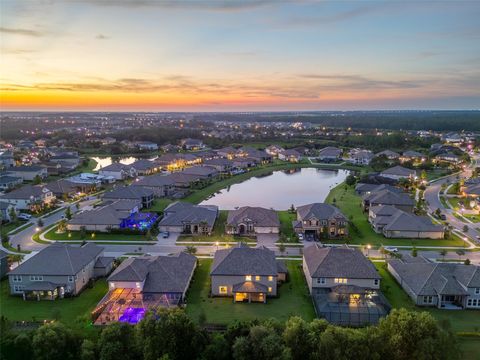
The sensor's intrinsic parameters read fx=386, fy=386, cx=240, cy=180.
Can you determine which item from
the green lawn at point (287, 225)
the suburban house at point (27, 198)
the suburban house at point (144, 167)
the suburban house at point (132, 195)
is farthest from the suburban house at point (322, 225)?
the suburban house at point (144, 167)

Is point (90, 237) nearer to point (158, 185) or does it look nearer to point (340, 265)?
point (158, 185)

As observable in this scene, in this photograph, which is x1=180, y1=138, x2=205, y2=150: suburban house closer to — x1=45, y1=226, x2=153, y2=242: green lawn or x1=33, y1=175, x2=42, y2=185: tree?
x1=33, y1=175, x2=42, y2=185: tree

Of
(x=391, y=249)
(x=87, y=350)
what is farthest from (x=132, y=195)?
(x=87, y=350)

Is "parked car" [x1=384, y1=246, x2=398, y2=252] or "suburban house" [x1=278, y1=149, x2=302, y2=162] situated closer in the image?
"parked car" [x1=384, y1=246, x2=398, y2=252]

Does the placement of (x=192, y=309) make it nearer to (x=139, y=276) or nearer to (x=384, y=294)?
(x=139, y=276)

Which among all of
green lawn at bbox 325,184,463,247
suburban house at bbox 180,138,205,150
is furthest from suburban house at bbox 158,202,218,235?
suburban house at bbox 180,138,205,150

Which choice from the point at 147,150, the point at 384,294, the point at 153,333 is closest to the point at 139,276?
the point at 153,333
